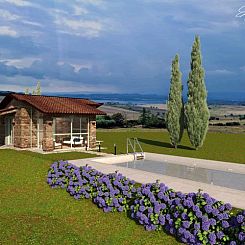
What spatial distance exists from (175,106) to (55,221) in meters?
16.8

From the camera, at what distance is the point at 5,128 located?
968 inches

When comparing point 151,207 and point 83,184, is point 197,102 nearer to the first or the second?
point 83,184

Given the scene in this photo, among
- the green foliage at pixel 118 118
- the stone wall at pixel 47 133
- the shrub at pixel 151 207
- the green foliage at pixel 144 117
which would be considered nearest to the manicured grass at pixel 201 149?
the stone wall at pixel 47 133

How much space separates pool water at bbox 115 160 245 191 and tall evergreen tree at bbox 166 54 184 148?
6691mm

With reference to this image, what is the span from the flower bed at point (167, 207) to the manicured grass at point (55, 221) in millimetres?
276

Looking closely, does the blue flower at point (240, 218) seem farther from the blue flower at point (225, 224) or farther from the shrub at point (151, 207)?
the shrub at point (151, 207)

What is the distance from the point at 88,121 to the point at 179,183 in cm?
1286

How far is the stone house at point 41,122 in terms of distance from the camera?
20.9 metres

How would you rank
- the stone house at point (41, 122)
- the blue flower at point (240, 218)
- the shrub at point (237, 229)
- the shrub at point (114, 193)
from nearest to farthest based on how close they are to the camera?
the shrub at point (237, 229), the blue flower at point (240, 218), the shrub at point (114, 193), the stone house at point (41, 122)

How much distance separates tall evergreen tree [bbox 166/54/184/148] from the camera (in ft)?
78.8

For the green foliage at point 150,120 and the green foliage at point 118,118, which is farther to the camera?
the green foliage at point 118,118

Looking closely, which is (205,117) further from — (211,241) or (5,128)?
(211,241)

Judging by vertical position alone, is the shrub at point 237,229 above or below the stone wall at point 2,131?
below

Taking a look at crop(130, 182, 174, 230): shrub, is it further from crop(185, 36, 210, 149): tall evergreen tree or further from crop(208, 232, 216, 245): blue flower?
crop(185, 36, 210, 149): tall evergreen tree
